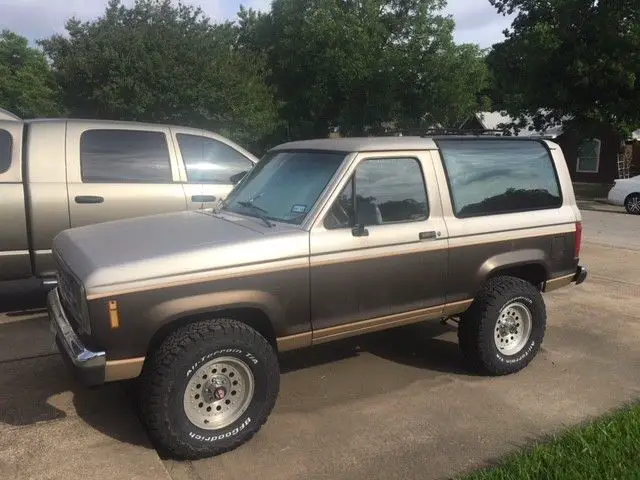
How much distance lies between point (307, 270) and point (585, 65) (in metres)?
21.1

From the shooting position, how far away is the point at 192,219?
427 centimetres

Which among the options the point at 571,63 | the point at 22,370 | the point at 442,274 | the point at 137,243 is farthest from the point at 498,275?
the point at 571,63

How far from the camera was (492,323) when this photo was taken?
4.57 metres

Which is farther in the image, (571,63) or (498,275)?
(571,63)

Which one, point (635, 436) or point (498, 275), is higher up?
point (498, 275)

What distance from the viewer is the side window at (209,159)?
648 centimetres

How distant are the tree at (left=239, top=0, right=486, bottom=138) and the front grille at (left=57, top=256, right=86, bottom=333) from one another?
92.9 feet

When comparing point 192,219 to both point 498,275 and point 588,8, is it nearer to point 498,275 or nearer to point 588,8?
point 498,275

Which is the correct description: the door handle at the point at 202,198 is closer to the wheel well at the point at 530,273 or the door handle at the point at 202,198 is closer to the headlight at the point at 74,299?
the headlight at the point at 74,299

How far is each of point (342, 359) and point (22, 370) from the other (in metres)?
2.54

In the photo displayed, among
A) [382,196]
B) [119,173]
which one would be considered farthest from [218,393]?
[119,173]

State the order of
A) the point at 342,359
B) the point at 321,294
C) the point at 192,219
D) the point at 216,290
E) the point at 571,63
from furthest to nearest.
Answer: the point at 571,63 → the point at 342,359 → the point at 192,219 → the point at 321,294 → the point at 216,290

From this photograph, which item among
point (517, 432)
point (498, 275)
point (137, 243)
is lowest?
point (517, 432)

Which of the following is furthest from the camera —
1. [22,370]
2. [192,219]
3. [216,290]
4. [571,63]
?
[571,63]
